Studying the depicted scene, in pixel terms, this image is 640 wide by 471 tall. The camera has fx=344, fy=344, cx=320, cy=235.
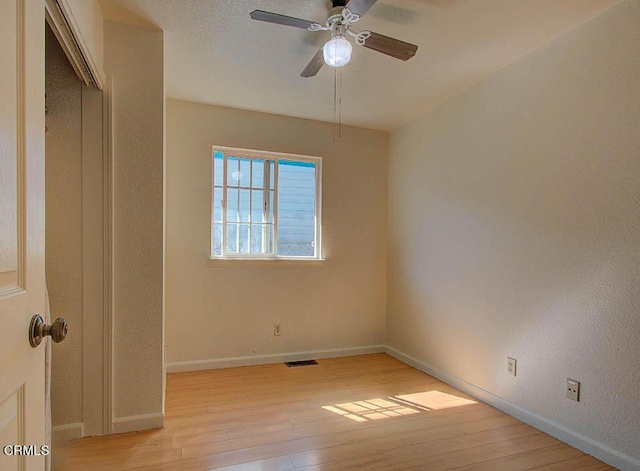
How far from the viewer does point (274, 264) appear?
11.1ft

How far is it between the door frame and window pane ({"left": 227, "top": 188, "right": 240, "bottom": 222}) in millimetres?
1360

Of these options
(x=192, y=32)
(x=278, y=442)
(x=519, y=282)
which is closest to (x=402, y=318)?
(x=519, y=282)

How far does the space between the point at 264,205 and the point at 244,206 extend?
20 centimetres

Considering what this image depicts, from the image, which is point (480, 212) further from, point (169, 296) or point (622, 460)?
point (169, 296)

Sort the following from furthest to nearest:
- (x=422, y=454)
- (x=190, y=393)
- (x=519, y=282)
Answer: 1. (x=190, y=393)
2. (x=519, y=282)
3. (x=422, y=454)

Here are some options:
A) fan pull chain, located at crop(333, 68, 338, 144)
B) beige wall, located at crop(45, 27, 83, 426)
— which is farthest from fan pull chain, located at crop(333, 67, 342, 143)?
beige wall, located at crop(45, 27, 83, 426)

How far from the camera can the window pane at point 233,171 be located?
335 centimetres

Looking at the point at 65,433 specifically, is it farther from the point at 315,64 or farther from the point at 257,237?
the point at 315,64

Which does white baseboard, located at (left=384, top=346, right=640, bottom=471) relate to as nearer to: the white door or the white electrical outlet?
the white electrical outlet

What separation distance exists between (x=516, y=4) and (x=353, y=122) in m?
1.91

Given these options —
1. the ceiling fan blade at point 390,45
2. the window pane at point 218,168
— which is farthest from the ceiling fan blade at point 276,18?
the window pane at point 218,168

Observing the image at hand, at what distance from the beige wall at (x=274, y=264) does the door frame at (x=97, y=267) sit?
1048mm

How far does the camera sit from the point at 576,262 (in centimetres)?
202

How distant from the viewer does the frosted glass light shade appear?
1761 millimetres
